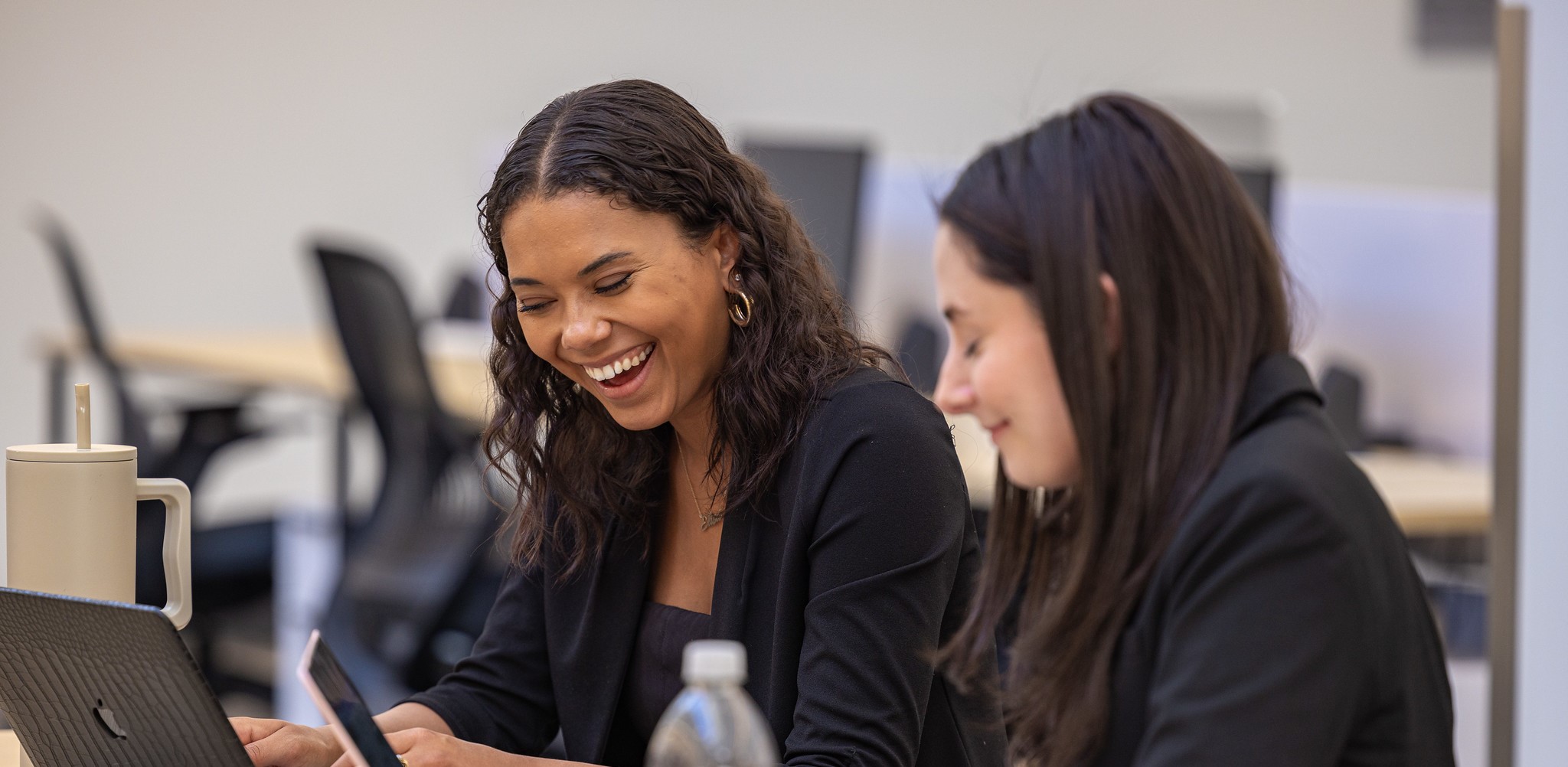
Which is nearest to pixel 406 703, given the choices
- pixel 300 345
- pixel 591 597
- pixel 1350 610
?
pixel 591 597

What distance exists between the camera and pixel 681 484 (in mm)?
1387

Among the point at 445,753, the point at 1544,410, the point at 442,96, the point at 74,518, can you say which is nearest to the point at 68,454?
the point at 74,518

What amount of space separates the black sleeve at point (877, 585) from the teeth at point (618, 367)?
17 centimetres

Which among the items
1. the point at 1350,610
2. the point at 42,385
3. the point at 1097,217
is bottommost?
the point at 42,385

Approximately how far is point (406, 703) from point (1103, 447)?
795 millimetres

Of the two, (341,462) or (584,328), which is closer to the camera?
(584,328)

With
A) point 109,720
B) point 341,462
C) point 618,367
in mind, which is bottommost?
point 341,462

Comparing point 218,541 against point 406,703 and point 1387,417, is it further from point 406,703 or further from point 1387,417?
point 1387,417

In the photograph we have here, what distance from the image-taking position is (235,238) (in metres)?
5.13

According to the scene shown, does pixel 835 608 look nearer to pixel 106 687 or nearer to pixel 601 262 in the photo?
pixel 601 262

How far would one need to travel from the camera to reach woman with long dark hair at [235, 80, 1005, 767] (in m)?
1.15

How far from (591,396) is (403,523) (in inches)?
58.0

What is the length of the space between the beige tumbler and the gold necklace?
18.2 inches

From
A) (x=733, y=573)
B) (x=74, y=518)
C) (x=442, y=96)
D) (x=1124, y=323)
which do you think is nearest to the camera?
(x=1124, y=323)
